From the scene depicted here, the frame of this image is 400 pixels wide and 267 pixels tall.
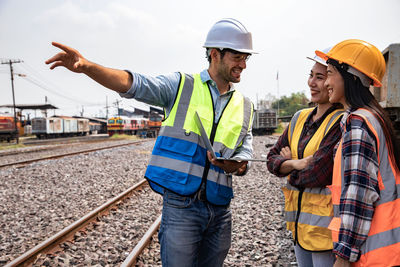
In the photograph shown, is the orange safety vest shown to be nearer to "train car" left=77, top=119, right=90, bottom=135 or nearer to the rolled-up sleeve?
the rolled-up sleeve

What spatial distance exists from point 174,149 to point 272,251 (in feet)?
8.89

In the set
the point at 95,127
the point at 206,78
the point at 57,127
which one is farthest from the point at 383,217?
the point at 95,127

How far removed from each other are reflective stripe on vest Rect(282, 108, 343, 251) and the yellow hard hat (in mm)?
373

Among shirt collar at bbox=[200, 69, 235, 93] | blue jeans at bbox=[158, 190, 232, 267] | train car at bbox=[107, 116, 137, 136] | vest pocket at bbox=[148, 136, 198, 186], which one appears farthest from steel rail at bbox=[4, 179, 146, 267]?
train car at bbox=[107, 116, 137, 136]

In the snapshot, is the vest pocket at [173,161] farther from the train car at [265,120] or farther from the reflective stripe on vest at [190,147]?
the train car at [265,120]

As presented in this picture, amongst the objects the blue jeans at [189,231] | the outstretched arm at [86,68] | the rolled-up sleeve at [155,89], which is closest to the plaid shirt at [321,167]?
the blue jeans at [189,231]

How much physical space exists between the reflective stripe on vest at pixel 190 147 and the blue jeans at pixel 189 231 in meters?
0.08

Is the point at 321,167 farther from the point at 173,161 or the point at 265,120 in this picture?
the point at 265,120

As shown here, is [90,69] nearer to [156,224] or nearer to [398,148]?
[398,148]

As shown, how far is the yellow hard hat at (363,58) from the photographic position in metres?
1.56

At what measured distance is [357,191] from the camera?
1.28 metres

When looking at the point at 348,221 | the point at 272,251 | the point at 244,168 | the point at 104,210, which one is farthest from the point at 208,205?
the point at 104,210

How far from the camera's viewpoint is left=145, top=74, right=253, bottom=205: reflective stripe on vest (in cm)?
176

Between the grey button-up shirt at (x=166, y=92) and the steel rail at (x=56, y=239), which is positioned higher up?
the grey button-up shirt at (x=166, y=92)
